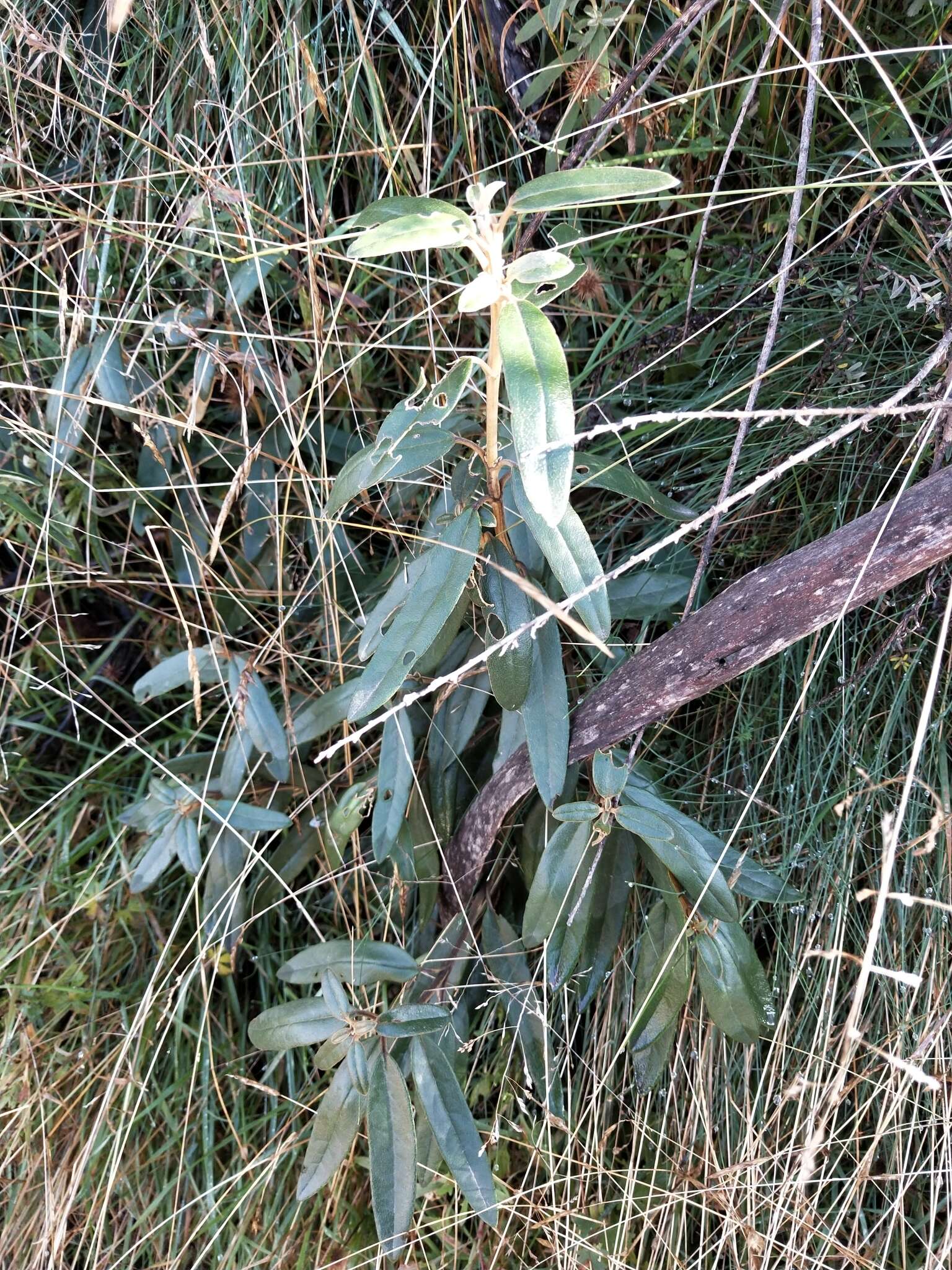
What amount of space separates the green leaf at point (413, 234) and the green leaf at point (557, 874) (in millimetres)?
563

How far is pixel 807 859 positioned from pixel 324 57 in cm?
115

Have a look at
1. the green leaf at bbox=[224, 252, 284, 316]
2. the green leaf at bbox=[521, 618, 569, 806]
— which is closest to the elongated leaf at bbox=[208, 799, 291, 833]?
the green leaf at bbox=[521, 618, 569, 806]

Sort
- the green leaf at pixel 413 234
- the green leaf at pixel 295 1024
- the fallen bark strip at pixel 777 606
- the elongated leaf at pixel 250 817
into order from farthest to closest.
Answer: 1. the elongated leaf at pixel 250 817
2. the green leaf at pixel 295 1024
3. the fallen bark strip at pixel 777 606
4. the green leaf at pixel 413 234

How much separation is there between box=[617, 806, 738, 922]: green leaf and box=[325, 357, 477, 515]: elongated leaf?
0.38 metres

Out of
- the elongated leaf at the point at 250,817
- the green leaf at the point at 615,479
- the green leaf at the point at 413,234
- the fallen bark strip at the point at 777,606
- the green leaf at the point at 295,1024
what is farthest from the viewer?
the elongated leaf at the point at 250,817

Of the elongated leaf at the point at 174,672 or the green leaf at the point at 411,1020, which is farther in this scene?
the elongated leaf at the point at 174,672

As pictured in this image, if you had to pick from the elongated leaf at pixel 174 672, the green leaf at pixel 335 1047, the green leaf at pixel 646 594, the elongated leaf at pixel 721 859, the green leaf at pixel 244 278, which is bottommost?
the green leaf at pixel 335 1047

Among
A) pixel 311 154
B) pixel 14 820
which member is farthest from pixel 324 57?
pixel 14 820

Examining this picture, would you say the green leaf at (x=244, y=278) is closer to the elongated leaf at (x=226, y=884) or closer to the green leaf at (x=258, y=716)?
the green leaf at (x=258, y=716)

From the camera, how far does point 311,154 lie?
1244 millimetres

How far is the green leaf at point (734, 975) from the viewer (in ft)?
3.15

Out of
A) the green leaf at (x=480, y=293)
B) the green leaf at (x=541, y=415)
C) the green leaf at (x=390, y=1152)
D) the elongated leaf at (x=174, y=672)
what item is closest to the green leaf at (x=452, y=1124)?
the green leaf at (x=390, y=1152)

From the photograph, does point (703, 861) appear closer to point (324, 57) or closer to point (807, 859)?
point (807, 859)

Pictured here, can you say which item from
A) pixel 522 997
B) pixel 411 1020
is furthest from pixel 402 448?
pixel 522 997
